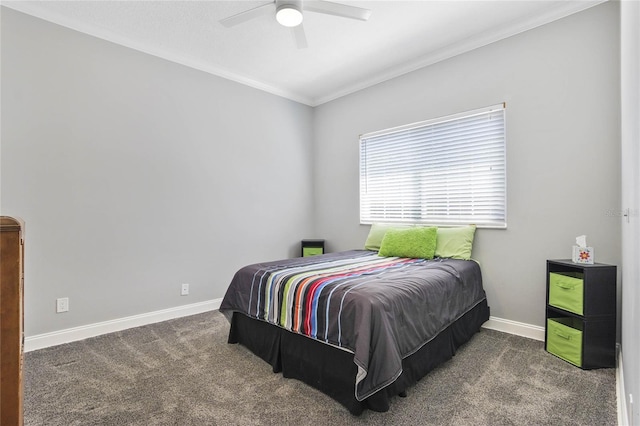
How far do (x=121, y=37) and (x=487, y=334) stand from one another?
4351 mm

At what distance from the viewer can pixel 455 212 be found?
329cm

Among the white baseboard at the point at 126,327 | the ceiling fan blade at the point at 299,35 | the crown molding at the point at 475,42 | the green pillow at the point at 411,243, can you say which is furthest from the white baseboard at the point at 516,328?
the ceiling fan blade at the point at 299,35

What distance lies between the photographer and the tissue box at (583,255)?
7.55ft

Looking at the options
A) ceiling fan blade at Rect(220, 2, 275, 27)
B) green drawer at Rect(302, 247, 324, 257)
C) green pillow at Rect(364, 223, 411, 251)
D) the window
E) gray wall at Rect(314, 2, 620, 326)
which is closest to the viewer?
ceiling fan blade at Rect(220, 2, 275, 27)

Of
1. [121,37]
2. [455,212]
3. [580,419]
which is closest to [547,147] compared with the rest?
[455,212]

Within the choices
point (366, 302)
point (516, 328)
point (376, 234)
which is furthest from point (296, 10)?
point (516, 328)

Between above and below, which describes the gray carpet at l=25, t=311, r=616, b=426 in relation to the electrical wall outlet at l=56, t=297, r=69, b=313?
below

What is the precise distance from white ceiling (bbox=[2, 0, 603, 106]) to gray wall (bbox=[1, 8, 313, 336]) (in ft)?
0.60

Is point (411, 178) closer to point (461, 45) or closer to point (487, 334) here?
point (461, 45)

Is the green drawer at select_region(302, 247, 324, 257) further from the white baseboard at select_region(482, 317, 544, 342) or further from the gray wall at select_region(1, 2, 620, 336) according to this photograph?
the white baseboard at select_region(482, 317, 544, 342)

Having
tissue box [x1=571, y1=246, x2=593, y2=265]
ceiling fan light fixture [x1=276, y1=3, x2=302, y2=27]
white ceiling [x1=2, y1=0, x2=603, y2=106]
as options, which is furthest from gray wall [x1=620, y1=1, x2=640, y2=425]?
ceiling fan light fixture [x1=276, y1=3, x2=302, y2=27]

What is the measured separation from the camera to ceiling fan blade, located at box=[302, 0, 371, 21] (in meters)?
2.22

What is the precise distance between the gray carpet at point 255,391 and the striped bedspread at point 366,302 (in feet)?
0.98

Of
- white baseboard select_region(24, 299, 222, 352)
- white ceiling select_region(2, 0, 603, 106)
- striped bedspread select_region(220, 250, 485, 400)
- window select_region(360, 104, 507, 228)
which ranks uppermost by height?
white ceiling select_region(2, 0, 603, 106)
